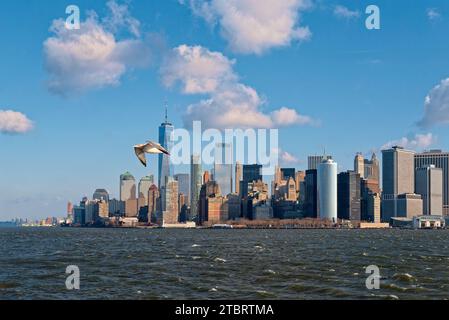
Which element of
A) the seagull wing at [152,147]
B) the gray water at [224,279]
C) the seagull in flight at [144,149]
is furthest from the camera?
the gray water at [224,279]

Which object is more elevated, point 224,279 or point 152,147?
point 152,147

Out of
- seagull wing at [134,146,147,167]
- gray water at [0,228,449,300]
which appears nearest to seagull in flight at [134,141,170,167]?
seagull wing at [134,146,147,167]

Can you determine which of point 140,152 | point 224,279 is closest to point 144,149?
point 140,152

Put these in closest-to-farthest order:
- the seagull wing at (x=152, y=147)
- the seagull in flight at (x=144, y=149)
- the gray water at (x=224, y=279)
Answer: the seagull wing at (x=152, y=147), the seagull in flight at (x=144, y=149), the gray water at (x=224, y=279)

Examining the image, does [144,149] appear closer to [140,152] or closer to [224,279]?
[140,152]

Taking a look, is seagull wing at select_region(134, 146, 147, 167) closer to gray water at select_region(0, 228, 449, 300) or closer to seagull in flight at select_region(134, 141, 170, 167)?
seagull in flight at select_region(134, 141, 170, 167)

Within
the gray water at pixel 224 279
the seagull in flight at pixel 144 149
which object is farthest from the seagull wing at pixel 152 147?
the gray water at pixel 224 279

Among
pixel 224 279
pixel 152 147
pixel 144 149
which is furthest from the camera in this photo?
pixel 224 279

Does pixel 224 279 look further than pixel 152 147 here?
Yes

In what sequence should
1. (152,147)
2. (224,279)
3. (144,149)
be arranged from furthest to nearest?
1. (224,279)
2. (144,149)
3. (152,147)

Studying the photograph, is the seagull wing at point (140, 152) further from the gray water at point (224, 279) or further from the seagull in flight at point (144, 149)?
the gray water at point (224, 279)
